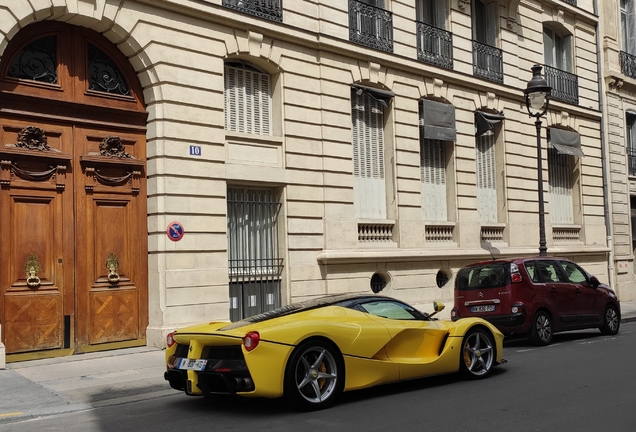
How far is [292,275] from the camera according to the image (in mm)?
15602

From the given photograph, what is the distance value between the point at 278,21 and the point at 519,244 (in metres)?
10.1

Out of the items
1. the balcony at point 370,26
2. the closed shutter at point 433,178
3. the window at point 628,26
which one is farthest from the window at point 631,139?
the balcony at point 370,26

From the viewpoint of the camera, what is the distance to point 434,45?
19641 mm

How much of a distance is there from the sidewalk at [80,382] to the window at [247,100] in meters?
4.93

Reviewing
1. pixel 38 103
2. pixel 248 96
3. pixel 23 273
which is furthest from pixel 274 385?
pixel 248 96

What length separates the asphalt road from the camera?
7.24 metres

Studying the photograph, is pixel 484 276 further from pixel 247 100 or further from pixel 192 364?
pixel 192 364

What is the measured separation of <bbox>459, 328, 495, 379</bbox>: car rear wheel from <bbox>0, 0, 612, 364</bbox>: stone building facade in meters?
5.64

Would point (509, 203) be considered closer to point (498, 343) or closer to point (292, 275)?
point (292, 275)

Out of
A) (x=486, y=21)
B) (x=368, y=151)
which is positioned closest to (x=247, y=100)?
(x=368, y=151)

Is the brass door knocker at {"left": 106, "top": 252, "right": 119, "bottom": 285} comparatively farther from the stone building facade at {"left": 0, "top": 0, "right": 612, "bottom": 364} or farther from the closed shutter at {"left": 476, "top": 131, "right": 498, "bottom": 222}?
the closed shutter at {"left": 476, "top": 131, "right": 498, "bottom": 222}

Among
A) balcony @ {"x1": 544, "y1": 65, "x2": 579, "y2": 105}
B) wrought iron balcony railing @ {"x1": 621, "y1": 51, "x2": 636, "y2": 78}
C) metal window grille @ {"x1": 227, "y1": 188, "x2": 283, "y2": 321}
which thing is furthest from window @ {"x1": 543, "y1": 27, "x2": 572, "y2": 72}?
metal window grille @ {"x1": 227, "y1": 188, "x2": 283, "y2": 321}

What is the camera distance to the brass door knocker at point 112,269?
1310cm

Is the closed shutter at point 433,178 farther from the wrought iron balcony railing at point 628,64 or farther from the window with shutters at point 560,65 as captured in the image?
the wrought iron balcony railing at point 628,64
